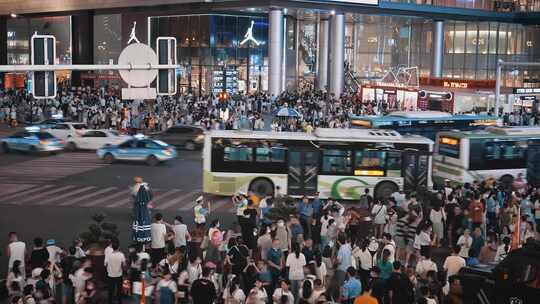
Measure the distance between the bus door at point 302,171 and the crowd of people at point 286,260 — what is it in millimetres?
6302

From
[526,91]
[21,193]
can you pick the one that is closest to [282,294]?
[21,193]

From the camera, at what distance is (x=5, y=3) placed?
80562mm

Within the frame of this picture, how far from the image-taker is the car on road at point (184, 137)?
37.2 m

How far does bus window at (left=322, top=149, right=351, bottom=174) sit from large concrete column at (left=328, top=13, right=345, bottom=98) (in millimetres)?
36251

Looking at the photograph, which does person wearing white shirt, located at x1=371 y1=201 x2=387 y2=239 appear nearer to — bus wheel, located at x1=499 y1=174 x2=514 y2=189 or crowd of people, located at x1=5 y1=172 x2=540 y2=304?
crowd of people, located at x1=5 y1=172 x2=540 y2=304

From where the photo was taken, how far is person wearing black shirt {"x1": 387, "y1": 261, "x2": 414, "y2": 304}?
1205 centimetres

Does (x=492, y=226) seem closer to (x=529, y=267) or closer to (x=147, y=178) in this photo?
(x=529, y=267)

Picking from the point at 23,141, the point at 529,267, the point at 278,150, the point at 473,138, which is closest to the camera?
the point at 529,267

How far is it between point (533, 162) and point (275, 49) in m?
31.3

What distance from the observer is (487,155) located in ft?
90.0

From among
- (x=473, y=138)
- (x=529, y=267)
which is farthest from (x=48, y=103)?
(x=529, y=267)

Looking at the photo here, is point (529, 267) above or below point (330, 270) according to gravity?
above

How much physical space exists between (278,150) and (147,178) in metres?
A: 6.89

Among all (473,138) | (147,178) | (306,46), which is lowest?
(147,178)
